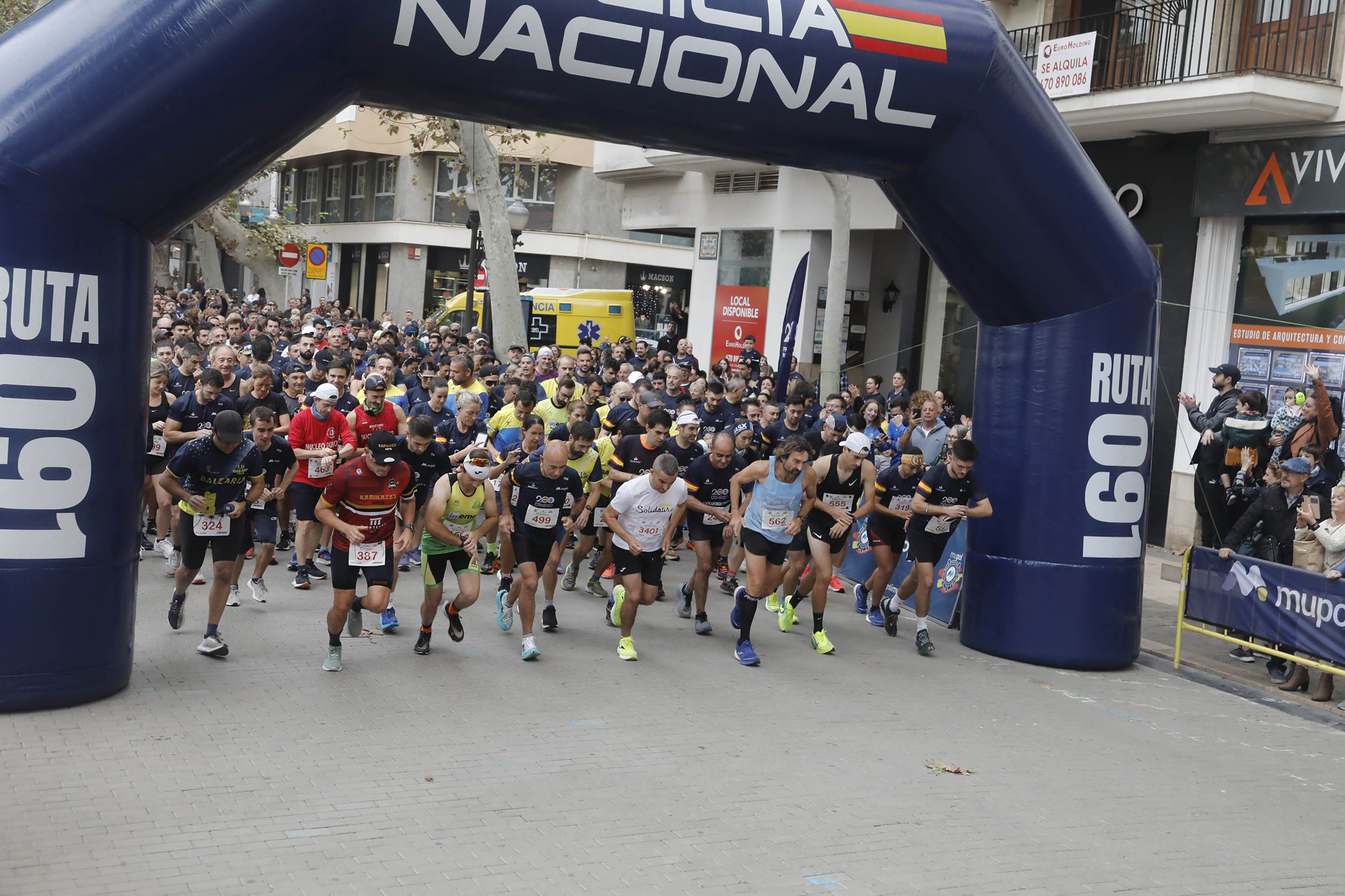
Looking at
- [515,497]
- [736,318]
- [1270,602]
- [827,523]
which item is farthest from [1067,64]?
[515,497]

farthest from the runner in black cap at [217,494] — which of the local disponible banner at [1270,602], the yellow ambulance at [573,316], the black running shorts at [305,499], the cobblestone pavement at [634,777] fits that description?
the yellow ambulance at [573,316]

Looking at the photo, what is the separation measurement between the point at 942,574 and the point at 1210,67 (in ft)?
24.8

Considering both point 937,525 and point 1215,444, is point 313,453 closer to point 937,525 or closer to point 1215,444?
point 937,525

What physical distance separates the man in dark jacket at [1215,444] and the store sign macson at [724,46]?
200 inches

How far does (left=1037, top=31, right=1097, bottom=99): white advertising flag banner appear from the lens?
15.3m

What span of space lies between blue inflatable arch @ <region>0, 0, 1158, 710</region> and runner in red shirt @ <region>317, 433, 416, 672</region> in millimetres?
1328

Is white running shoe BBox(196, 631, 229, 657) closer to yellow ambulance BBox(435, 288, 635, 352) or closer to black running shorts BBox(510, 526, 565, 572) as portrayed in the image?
black running shorts BBox(510, 526, 565, 572)

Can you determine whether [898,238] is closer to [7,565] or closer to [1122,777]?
[1122,777]

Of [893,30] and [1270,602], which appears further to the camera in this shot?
[1270,602]

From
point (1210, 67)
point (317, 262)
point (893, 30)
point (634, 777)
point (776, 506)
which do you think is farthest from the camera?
point (317, 262)

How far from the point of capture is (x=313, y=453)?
1044 centimetres

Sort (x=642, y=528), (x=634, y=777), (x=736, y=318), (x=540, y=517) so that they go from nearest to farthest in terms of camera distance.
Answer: (x=634, y=777) < (x=540, y=517) < (x=642, y=528) < (x=736, y=318)

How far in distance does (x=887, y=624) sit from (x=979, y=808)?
433 centimetres

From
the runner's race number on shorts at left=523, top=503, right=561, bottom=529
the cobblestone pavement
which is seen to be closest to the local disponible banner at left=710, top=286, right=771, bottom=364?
the runner's race number on shorts at left=523, top=503, right=561, bottom=529
